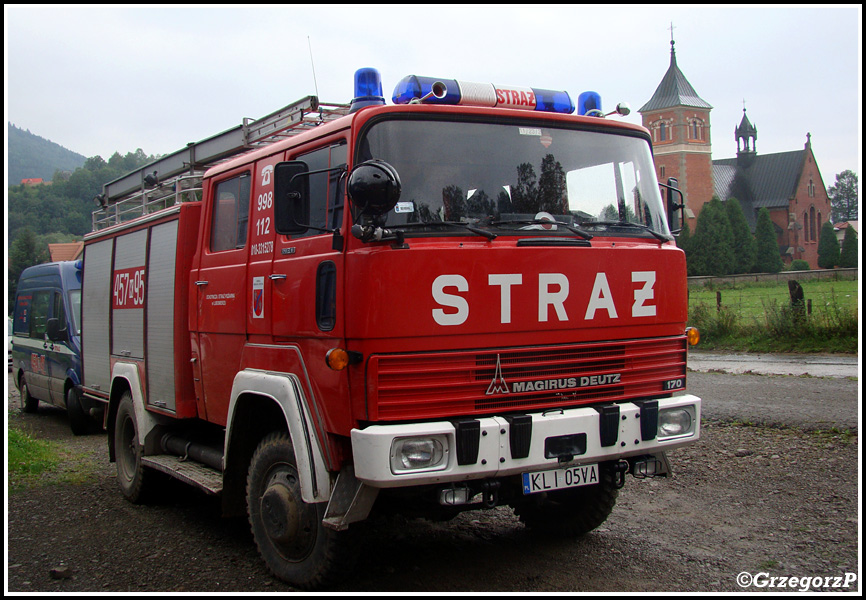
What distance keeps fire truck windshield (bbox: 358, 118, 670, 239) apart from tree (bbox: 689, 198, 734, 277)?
64561 millimetres

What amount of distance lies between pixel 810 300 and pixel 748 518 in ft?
44.5

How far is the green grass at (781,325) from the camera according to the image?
16.2 metres

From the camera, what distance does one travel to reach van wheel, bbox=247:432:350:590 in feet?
13.6

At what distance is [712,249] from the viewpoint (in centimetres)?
6612

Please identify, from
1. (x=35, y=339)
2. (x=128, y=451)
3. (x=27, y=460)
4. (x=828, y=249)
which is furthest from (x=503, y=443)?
(x=828, y=249)

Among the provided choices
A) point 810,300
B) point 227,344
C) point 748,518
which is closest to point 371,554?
point 227,344

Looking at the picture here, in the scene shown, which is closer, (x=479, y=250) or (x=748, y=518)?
(x=479, y=250)

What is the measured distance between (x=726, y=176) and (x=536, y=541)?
9573cm

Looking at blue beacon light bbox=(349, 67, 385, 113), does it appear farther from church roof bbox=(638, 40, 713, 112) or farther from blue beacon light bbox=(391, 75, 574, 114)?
church roof bbox=(638, 40, 713, 112)

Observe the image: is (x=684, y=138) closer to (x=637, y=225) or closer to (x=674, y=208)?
(x=674, y=208)

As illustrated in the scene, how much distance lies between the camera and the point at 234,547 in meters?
5.36

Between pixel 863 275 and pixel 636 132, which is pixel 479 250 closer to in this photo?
pixel 636 132

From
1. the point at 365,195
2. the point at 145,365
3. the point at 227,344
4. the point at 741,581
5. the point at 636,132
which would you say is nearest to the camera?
the point at 365,195

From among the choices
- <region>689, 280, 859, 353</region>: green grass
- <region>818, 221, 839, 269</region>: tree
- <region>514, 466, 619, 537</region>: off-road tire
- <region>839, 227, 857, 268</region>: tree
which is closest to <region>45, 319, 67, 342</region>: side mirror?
<region>514, 466, 619, 537</region>: off-road tire
